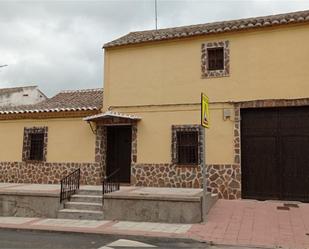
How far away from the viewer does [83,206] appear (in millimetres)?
10719

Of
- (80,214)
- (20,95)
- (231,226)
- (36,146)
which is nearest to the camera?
(231,226)

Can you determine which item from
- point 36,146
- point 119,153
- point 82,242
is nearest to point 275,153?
point 119,153

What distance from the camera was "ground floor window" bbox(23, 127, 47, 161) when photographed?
15102 mm

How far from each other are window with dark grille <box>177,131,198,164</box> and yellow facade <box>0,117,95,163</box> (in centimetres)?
349

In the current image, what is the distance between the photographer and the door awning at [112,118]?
13.1 m

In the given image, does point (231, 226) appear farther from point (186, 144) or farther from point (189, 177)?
point (186, 144)

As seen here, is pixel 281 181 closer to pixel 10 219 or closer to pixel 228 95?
pixel 228 95

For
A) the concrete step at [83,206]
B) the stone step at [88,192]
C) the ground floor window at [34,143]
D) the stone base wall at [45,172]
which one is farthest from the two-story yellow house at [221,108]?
the concrete step at [83,206]

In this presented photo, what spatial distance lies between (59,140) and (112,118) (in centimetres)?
264

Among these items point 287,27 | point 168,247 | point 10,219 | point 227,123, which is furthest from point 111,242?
point 287,27

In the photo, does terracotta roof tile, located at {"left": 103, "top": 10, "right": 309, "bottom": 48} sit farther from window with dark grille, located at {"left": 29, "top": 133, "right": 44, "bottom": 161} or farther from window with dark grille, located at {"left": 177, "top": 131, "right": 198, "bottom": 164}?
window with dark grille, located at {"left": 29, "top": 133, "right": 44, "bottom": 161}

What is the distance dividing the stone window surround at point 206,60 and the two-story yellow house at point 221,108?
4cm

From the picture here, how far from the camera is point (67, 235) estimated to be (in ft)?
28.6

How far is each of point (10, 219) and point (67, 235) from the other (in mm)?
2821
